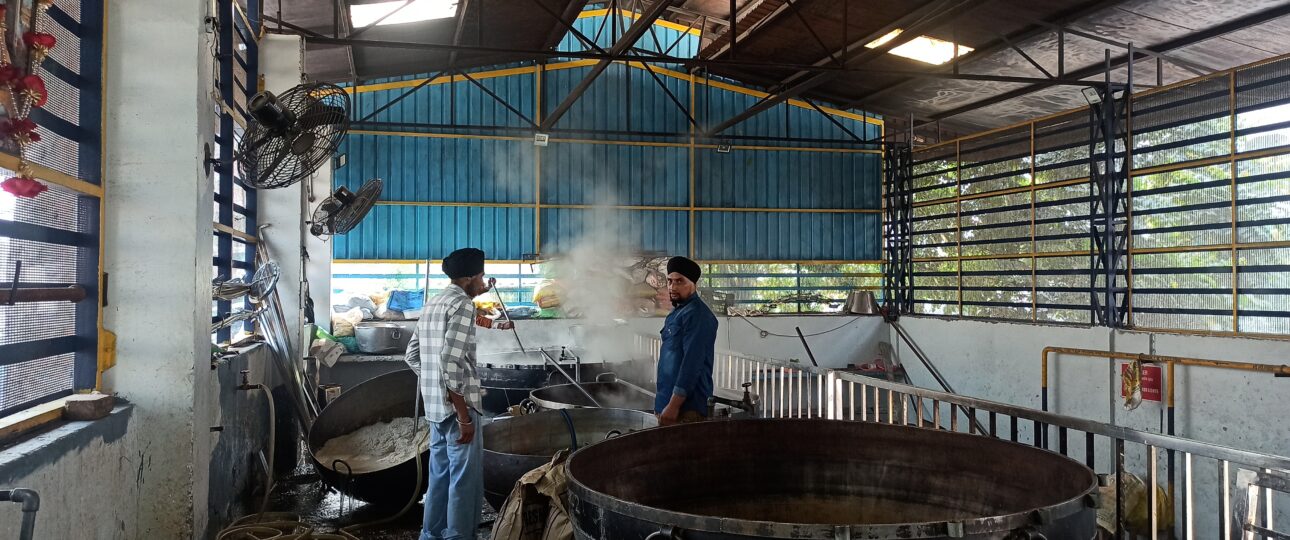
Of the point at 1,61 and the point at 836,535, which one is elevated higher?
the point at 1,61

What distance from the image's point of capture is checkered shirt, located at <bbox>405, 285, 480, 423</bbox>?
159 inches

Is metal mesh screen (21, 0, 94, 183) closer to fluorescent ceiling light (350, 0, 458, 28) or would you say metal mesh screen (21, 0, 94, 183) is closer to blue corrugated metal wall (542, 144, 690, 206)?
fluorescent ceiling light (350, 0, 458, 28)

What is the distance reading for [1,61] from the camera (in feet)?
7.56

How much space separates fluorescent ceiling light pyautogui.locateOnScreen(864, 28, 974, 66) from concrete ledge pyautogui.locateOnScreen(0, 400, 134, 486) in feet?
33.4

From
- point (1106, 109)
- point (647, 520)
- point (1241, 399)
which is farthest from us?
point (1106, 109)

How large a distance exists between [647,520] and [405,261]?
11.3 metres

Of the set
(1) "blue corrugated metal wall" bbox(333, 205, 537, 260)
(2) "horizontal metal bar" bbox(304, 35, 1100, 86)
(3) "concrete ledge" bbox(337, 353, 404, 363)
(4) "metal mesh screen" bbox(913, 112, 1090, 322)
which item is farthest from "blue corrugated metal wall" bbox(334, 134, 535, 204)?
(4) "metal mesh screen" bbox(913, 112, 1090, 322)

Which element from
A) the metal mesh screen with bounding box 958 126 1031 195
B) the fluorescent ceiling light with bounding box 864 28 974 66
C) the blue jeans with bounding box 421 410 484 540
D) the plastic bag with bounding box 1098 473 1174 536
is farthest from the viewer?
the metal mesh screen with bounding box 958 126 1031 195

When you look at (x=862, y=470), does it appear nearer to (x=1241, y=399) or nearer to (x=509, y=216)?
(x=1241, y=399)

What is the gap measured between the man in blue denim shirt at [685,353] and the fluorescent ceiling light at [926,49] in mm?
7830

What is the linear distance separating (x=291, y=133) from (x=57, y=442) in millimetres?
2269

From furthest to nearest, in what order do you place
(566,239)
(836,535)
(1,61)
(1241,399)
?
(566,239) → (1241,399) → (1,61) → (836,535)

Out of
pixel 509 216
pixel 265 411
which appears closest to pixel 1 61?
pixel 265 411

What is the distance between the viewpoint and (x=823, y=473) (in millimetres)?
3240
